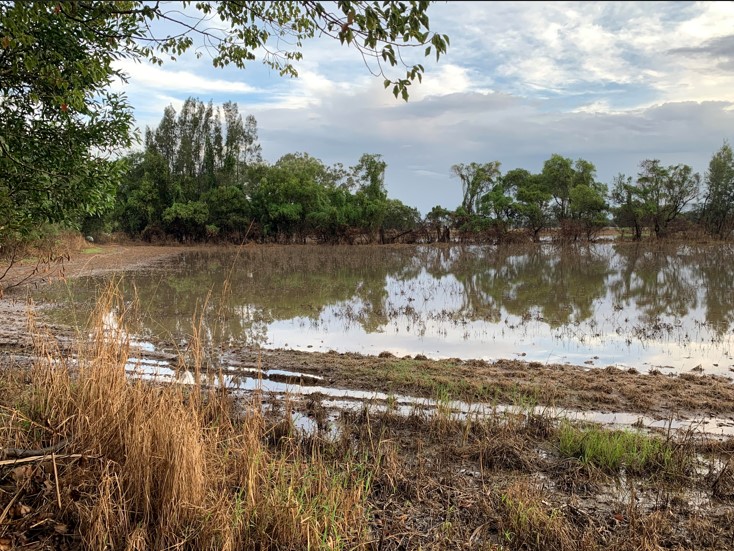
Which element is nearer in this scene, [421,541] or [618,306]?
[421,541]

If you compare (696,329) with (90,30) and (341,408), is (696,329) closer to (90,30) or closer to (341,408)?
(341,408)

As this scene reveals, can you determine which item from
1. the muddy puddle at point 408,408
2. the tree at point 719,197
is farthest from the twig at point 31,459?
the tree at point 719,197

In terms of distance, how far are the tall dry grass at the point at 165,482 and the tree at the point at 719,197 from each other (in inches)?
2007

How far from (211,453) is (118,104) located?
5514 mm

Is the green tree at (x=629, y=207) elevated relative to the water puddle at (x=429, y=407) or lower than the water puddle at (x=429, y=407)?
elevated

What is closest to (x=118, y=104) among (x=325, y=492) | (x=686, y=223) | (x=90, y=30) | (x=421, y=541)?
(x=90, y=30)

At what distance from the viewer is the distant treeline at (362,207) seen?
138 feet

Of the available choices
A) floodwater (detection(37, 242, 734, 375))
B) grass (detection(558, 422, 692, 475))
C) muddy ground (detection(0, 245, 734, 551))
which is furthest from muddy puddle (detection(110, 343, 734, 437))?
floodwater (detection(37, 242, 734, 375))

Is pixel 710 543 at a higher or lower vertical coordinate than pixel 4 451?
lower

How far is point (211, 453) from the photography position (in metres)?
3.34

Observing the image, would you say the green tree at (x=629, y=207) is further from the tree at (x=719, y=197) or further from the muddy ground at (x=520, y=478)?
the muddy ground at (x=520, y=478)

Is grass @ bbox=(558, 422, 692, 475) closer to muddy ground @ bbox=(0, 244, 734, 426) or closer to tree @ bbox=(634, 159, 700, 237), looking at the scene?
muddy ground @ bbox=(0, 244, 734, 426)

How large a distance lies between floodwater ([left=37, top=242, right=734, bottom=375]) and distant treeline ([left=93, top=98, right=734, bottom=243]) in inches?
751

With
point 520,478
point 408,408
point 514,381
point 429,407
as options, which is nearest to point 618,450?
point 520,478
